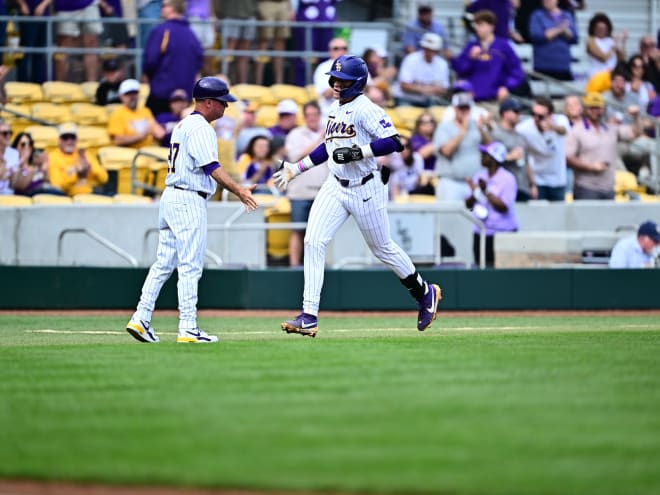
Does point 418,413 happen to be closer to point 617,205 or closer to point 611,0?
point 617,205

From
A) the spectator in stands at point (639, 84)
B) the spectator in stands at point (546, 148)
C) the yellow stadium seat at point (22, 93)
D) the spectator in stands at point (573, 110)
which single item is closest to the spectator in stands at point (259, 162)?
the yellow stadium seat at point (22, 93)

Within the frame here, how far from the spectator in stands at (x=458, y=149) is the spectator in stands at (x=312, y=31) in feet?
10.1

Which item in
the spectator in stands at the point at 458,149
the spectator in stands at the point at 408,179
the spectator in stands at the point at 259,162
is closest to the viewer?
the spectator in stands at the point at 259,162

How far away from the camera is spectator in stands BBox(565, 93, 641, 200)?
19469 millimetres

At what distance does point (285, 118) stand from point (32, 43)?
3.76 metres

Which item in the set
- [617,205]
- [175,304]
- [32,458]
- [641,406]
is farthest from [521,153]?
[32,458]

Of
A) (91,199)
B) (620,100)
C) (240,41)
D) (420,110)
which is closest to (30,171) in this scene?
(91,199)

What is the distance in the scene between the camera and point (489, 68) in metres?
20.7

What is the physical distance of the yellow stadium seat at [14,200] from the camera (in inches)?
655

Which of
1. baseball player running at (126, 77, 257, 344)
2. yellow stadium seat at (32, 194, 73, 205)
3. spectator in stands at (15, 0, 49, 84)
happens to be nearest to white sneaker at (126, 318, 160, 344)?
baseball player running at (126, 77, 257, 344)

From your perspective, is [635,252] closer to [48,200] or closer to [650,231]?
[650,231]

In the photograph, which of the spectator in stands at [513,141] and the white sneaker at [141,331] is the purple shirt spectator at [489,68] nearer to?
the spectator in stands at [513,141]

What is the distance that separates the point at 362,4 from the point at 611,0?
498cm

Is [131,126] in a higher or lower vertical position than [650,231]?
higher
